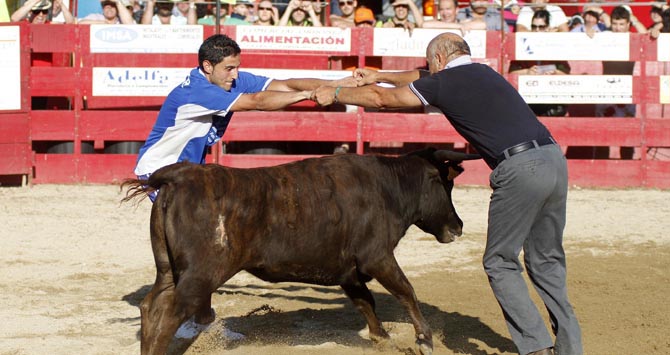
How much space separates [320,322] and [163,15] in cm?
780

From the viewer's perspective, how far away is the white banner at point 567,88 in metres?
13.5

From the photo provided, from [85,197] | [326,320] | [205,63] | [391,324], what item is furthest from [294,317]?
[85,197]

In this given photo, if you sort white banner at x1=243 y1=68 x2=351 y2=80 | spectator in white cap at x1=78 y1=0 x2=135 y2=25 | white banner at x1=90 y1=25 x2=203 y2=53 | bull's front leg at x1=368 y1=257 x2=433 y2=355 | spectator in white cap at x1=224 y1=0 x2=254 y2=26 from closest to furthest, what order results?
bull's front leg at x1=368 y1=257 x2=433 y2=355, white banner at x1=243 y1=68 x2=351 y2=80, white banner at x1=90 y1=25 x2=203 y2=53, spectator in white cap at x1=78 y1=0 x2=135 y2=25, spectator in white cap at x1=224 y1=0 x2=254 y2=26

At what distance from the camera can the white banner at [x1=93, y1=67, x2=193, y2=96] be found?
13352 millimetres

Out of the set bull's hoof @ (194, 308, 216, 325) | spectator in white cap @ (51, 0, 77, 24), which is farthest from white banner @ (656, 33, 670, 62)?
bull's hoof @ (194, 308, 216, 325)

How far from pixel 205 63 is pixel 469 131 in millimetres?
1865

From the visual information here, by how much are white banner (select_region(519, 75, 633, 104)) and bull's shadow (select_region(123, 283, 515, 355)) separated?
6371mm

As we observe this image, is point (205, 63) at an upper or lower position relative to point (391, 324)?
upper

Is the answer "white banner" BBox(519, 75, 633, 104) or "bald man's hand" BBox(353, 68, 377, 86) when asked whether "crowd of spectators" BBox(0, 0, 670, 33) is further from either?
"bald man's hand" BBox(353, 68, 377, 86)

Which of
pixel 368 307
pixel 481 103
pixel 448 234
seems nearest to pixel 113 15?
pixel 448 234

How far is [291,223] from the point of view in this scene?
5785 mm

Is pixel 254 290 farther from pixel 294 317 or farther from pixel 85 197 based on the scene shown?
pixel 85 197

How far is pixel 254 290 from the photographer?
26.6 ft

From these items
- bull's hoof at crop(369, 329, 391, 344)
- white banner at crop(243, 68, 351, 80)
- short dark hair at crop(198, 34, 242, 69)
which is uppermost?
short dark hair at crop(198, 34, 242, 69)
